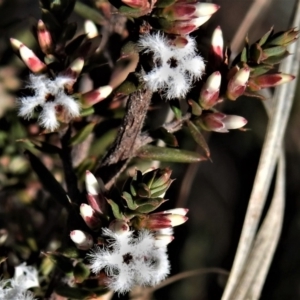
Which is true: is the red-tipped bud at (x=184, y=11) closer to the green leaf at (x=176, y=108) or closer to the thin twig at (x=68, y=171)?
the green leaf at (x=176, y=108)

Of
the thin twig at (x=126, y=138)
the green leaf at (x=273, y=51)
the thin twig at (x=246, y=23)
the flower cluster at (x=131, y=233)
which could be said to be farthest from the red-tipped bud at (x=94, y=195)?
the thin twig at (x=246, y=23)

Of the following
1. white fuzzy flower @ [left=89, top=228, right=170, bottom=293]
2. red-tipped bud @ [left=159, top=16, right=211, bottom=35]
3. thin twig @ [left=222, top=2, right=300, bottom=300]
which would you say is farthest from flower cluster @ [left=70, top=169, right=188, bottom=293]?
thin twig @ [left=222, top=2, right=300, bottom=300]

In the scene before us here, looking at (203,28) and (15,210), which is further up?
(203,28)

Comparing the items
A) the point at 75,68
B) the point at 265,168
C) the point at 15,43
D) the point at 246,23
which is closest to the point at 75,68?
the point at 75,68

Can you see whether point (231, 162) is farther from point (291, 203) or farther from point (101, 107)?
point (101, 107)

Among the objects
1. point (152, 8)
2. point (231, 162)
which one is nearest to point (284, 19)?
point (231, 162)

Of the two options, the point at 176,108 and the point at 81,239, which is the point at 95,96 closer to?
the point at 176,108
